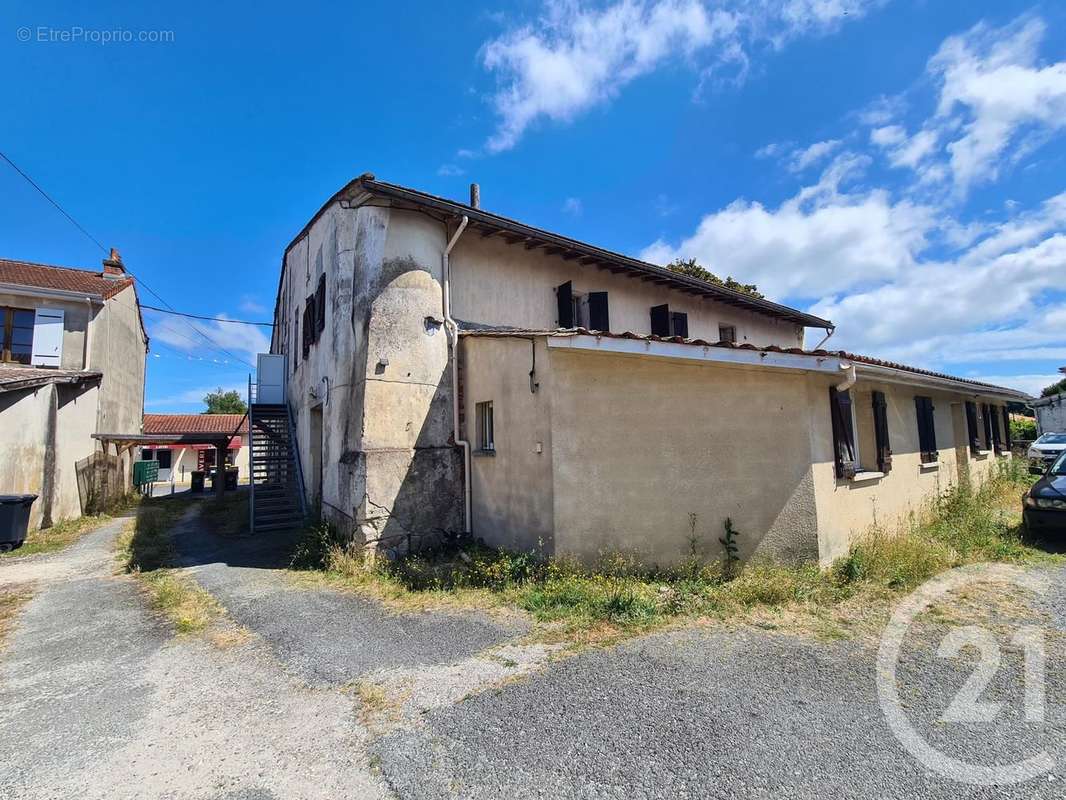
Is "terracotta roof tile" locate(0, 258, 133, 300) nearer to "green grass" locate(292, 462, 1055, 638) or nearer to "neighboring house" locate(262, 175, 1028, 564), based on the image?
"neighboring house" locate(262, 175, 1028, 564)

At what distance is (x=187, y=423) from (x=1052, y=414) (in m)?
52.7

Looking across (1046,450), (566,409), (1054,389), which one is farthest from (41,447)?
(1054,389)

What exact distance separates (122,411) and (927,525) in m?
24.2

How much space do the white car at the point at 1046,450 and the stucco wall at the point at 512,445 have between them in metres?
17.9

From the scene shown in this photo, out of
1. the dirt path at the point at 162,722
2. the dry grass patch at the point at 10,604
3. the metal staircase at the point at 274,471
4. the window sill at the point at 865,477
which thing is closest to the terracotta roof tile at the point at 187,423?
the metal staircase at the point at 274,471

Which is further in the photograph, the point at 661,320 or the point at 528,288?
the point at 661,320

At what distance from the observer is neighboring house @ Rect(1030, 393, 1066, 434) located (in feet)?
94.5

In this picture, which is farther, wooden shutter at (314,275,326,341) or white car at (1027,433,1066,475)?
white car at (1027,433,1066,475)

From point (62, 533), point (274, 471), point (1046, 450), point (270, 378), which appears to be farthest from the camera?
point (1046, 450)

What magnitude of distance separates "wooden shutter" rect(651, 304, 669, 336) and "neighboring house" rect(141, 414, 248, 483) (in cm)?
2620

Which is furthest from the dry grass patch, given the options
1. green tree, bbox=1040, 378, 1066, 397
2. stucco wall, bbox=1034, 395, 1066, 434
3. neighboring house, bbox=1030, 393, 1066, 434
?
green tree, bbox=1040, 378, 1066, 397

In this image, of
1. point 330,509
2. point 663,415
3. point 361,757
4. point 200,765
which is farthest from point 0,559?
point 663,415

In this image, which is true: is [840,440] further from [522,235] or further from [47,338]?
[47,338]

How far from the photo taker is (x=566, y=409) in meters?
6.43
